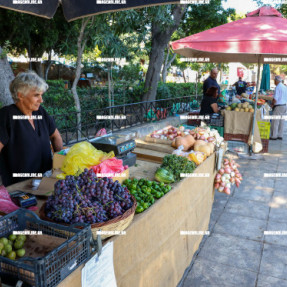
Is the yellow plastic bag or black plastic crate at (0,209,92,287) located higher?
the yellow plastic bag

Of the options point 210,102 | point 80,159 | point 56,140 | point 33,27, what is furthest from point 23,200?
point 33,27

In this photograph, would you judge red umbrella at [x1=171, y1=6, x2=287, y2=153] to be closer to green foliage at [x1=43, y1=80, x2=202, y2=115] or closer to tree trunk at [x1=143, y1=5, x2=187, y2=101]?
tree trunk at [x1=143, y1=5, x2=187, y2=101]

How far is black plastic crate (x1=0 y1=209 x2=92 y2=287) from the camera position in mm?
1225

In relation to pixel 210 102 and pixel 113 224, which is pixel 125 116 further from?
pixel 113 224

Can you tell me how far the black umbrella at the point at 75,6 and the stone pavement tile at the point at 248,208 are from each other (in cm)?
347

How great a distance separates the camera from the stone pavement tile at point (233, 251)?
3.18 meters

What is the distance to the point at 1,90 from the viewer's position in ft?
15.4

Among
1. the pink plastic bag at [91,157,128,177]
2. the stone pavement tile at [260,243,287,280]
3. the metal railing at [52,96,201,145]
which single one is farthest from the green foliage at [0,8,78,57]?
the stone pavement tile at [260,243,287,280]

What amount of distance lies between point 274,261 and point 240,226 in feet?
2.61

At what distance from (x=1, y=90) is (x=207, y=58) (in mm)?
5116

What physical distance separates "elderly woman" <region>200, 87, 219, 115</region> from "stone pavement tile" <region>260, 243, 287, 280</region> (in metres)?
4.28

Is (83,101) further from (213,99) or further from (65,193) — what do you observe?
(65,193)

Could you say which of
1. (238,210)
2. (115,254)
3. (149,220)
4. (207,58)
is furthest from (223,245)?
(207,58)

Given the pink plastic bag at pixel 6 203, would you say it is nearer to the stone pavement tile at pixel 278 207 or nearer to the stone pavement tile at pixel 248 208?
the stone pavement tile at pixel 248 208
